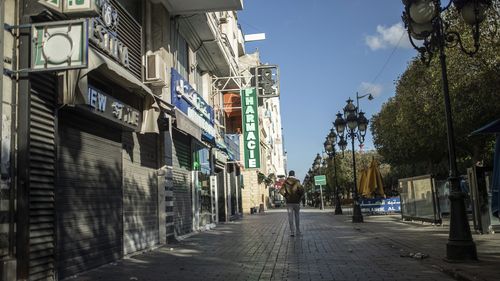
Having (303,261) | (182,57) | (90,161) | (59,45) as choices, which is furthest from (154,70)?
(303,261)

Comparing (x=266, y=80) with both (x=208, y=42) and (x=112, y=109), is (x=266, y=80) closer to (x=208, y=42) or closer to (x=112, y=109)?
(x=208, y=42)

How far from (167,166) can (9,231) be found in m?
7.72

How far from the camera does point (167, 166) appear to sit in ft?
47.7

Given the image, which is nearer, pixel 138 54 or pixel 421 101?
pixel 138 54

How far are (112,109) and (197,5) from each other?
641 cm

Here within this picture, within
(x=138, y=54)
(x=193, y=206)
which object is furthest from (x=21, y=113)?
(x=193, y=206)

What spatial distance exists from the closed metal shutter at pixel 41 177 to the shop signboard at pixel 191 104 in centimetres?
715

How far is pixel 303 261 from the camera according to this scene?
9.91 metres

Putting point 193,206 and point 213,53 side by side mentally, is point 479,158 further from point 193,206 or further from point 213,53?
point 193,206

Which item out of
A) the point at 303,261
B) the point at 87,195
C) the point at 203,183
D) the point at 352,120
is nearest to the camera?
the point at 87,195

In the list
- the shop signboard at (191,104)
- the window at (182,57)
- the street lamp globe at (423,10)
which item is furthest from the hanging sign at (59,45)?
the window at (182,57)

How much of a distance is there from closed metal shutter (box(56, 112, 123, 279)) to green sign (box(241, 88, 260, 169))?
1440cm

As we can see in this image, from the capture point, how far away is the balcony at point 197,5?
15.2 metres

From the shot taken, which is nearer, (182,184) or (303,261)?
(303,261)
